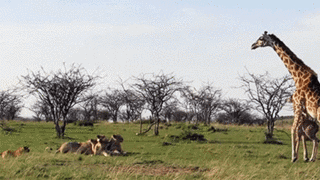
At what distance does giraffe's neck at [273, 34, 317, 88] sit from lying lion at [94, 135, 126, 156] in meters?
7.34

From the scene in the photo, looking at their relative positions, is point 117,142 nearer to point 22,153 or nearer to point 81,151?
point 81,151

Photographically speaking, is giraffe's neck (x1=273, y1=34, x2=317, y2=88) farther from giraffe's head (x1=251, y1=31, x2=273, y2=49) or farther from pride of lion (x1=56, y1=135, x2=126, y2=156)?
pride of lion (x1=56, y1=135, x2=126, y2=156)

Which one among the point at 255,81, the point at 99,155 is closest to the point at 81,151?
the point at 99,155

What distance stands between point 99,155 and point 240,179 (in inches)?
253

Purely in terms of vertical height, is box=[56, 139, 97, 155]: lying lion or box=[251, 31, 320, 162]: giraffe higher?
box=[251, 31, 320, 162]: giraffe

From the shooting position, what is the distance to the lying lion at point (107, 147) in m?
12.6

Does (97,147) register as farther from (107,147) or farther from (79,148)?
(79,148)

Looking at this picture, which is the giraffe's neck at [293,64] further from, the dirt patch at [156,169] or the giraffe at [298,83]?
the dirt patch at [156,169]

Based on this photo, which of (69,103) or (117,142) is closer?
(117,142)

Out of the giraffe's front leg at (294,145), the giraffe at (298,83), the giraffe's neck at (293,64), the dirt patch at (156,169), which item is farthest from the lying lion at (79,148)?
the giraffe's neck at (293,64)

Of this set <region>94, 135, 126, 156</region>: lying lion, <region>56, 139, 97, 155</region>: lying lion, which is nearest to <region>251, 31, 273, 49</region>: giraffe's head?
<region>94, 135, 126, 156</region>: lying lion

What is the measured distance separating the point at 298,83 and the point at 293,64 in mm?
907

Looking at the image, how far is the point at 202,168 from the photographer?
31.8 ft

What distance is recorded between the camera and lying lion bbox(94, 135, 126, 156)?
12571mm
